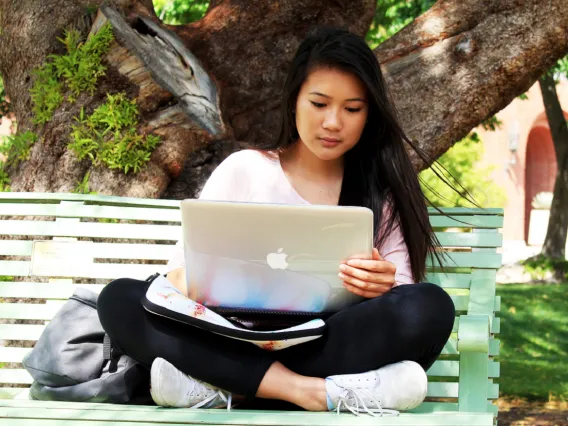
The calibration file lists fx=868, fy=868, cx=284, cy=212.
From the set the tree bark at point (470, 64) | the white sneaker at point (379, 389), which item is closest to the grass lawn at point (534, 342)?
the tree bark at point (470, 64)

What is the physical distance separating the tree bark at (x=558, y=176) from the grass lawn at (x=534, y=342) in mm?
2259

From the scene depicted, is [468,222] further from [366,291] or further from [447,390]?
[366,291]

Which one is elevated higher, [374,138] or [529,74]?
[529,74]

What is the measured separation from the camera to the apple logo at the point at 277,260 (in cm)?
234

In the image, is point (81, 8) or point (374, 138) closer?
point (374, 138)

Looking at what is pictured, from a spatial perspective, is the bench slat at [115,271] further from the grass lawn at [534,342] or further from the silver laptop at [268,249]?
the grass lawn at [534,342]

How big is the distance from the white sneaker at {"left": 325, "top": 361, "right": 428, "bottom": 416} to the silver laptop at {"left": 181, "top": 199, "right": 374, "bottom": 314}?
25cm

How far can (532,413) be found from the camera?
529cm

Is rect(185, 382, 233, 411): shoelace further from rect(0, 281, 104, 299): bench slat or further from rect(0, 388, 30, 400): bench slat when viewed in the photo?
rect(0, 281, 104, 299): bench slat

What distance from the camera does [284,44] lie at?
4.38 metres

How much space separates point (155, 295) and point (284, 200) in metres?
0.68

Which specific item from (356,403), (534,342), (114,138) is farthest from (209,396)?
(534,342)

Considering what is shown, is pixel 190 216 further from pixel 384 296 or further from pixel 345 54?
pixel 345 54

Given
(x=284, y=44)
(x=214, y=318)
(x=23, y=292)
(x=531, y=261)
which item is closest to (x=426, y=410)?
(x=214, y=318)
